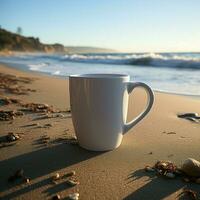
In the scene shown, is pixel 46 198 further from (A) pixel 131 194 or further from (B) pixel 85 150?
(B) pixel 85 150

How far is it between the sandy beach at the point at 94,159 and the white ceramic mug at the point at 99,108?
0.08 m

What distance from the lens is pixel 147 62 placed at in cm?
1325

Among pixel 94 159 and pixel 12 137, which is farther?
pixel 12 137

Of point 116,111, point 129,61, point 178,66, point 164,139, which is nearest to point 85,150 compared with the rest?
point 116,111

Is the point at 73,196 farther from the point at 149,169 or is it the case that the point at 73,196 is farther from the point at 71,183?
the point at 149,169

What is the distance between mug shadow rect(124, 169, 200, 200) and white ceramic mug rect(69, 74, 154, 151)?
0.90 ft

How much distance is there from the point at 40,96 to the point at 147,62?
412 inches

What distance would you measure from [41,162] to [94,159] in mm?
244

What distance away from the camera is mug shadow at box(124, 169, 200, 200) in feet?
3.49

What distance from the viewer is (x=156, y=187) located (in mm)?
1129

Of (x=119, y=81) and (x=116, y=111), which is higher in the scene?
(x=119, y=81)

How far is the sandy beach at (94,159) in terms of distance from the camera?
1.08 m

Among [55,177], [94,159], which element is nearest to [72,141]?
[94,159]

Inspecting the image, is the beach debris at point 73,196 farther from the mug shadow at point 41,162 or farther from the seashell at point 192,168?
the seashell at point 192,168
